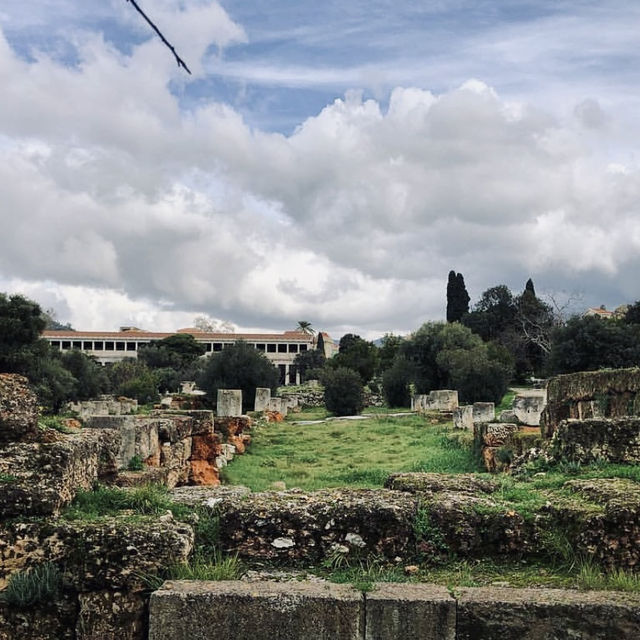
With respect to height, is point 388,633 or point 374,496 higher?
point 374,496

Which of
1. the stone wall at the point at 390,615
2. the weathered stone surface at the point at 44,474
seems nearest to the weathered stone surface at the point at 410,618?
the stone wall at the point at 390,615

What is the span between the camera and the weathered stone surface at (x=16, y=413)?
4.66 m

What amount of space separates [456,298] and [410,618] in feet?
234

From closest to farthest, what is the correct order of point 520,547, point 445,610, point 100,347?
point 445,610 → point 520,547 → point 100,347

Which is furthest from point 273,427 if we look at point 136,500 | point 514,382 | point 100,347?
point 100,347

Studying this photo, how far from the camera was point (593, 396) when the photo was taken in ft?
42.9

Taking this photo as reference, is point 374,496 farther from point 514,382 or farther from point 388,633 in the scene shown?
point 514,382

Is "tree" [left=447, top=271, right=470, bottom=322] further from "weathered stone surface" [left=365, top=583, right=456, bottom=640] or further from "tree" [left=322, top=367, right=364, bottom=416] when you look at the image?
"weathered stone surface" [left=365, top=583, right=456, bottom=640]

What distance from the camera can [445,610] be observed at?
343 cm

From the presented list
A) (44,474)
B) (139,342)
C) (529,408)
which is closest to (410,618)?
(44,474)

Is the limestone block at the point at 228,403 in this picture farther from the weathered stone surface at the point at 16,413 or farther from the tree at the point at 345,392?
the weathered stone surface at the point at 16,413

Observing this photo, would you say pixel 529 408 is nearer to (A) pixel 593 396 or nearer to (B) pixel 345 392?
(A) pixel 593 396

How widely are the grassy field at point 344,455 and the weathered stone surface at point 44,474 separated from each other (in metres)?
4.50

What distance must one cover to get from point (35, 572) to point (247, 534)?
1.19m
